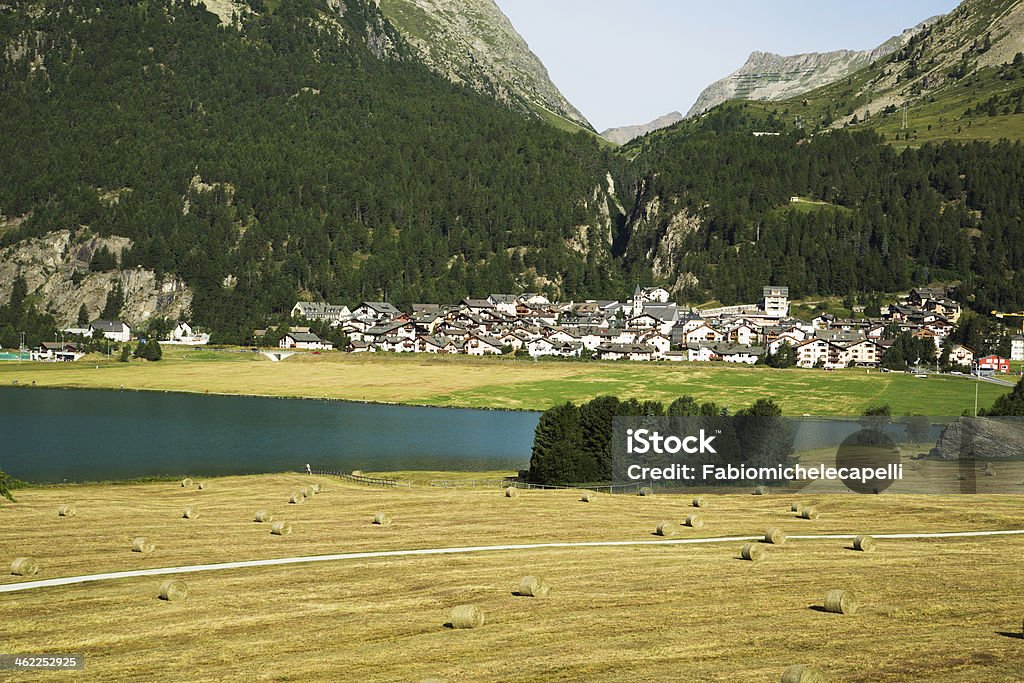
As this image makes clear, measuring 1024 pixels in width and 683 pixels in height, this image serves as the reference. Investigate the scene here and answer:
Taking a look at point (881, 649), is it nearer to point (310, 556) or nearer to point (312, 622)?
point (312, 622)

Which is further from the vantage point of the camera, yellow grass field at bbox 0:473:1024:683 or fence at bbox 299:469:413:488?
fence at bbox 299:469:413:488

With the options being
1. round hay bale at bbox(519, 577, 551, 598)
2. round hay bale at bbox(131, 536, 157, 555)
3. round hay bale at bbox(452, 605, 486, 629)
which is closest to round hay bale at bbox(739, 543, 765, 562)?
round hay bale at bbox(519, 577, 551, 598)

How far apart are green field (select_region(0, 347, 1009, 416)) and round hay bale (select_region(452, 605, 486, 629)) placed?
335 ft

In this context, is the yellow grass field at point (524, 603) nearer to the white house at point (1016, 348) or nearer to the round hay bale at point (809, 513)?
the round hay bale at point (809, 513)

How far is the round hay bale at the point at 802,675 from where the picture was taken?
15.4 m

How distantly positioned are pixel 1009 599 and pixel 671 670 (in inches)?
362

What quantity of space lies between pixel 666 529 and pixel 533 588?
962 cm

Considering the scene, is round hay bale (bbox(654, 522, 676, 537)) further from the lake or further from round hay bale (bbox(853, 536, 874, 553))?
the lake

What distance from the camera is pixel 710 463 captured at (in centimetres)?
4306

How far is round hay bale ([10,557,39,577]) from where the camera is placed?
78.0 feet

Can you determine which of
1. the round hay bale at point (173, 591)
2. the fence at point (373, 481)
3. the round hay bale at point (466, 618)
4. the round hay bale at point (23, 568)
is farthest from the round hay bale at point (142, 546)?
the fence at point (373, 481)

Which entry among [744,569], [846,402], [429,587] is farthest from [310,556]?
[846,402]

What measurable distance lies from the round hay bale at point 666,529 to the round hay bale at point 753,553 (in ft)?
15.2

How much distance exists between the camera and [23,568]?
938 inches
